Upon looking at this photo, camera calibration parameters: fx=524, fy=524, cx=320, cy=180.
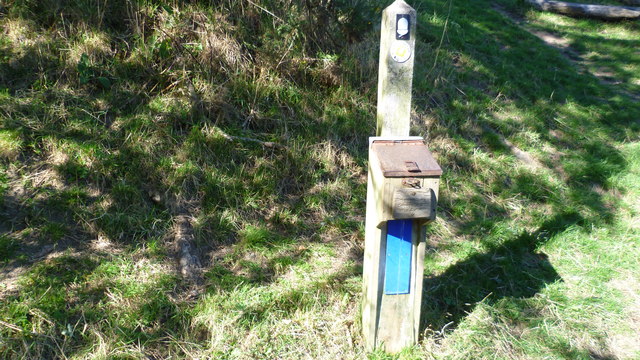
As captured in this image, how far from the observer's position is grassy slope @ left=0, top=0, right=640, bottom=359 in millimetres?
3475

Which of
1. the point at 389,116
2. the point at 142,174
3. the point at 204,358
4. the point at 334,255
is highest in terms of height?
the point at 389,116

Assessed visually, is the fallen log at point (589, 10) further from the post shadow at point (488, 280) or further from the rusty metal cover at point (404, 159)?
the rusty metal cover at point (404, 159)

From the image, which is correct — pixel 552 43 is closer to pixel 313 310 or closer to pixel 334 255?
pixel 334 255

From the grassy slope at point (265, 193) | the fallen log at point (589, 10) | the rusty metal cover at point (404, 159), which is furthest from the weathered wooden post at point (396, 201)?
the fallen log at point (589, 10)

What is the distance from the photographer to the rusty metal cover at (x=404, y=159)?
2.90 m

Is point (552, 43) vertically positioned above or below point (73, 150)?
above

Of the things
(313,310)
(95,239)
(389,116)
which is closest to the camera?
(389,116)

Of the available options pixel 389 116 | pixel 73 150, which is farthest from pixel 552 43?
pixel 73 150

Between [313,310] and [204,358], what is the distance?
804 millimetres

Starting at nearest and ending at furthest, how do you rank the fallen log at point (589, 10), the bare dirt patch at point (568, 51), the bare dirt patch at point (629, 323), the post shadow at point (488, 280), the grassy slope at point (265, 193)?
the grassy slope at point (265, 193) < the bare dirt patch at point (629, 323) < the post shadow at point (488, 280) < the bare dirt patch at point (568, 51) < the fallen log at point (589, 10)

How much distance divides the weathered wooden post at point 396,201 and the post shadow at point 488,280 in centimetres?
45

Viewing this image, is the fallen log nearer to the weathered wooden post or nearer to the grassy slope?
the grassy slope

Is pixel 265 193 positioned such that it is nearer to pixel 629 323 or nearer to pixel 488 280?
pixel 488 280

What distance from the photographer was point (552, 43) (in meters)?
9.77
